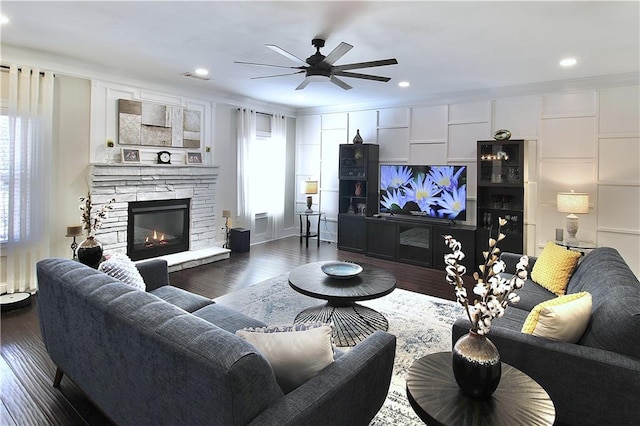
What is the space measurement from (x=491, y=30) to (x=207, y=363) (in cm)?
349

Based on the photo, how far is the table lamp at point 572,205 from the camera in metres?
4.69

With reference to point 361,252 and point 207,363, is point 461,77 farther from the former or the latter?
point 207,363

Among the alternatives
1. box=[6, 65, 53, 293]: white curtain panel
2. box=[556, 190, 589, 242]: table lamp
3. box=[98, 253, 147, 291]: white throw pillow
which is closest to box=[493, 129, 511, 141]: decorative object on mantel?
box=[556, 190, 589, 242]: table lamp

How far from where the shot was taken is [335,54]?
3.14m

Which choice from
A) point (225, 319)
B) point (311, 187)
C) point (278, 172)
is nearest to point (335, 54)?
point (225, 319)

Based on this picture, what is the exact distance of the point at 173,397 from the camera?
141 centimetres

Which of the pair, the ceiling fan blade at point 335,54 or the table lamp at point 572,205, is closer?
the ceiling fan blade at point 335,54

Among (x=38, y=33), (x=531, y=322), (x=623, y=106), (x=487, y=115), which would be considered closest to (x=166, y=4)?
(x=38, y=33)

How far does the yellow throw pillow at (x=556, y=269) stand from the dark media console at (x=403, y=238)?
84.0 inches

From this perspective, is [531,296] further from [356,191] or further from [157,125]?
[157,125]

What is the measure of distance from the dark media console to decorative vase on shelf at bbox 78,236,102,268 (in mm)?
4357

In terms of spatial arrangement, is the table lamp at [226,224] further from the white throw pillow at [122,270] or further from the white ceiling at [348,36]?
the white throw pillow at [122,270]

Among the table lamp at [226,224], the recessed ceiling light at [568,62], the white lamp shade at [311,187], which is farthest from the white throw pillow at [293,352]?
the white lamp shade at [311,187]

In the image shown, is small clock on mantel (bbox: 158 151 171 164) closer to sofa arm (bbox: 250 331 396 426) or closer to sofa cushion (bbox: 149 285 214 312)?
sofa cushion (bbox: 149 285 214 312)
